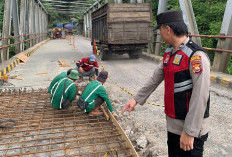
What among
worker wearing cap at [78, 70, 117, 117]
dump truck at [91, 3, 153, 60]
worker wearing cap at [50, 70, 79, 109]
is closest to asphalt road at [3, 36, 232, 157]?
worker wearing cap at [78, 70, 117, 117]

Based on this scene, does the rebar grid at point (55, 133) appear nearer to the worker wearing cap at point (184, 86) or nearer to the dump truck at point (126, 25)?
the worker wearing cap at point (184, 86)

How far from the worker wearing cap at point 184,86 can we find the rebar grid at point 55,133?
1.28 meters

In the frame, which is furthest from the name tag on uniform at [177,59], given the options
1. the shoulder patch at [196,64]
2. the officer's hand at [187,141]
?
the officer's hand at [187,141]

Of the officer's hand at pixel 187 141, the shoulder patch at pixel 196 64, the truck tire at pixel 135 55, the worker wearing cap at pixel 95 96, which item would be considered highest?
the shoulder patch at pixel 196 64

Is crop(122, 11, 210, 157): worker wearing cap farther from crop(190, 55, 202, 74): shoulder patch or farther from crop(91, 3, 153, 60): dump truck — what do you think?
crop(91, 3, 153, 60): dump truck

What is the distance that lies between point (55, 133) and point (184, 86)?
244 cm

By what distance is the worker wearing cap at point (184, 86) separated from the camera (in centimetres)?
150

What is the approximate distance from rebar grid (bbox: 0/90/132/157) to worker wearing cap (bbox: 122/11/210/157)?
1281 millimetres

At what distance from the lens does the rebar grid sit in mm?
2939

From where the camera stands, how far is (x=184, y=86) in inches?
63.9

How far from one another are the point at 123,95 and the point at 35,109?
7.04 feet

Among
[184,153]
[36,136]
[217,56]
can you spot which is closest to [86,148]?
[36,136]

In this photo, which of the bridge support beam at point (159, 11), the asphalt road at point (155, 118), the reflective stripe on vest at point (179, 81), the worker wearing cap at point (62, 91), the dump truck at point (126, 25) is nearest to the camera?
the reflective stripe on vest at point (179, 81)

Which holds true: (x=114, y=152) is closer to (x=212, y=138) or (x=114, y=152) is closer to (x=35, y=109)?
(x=212, y=138)
